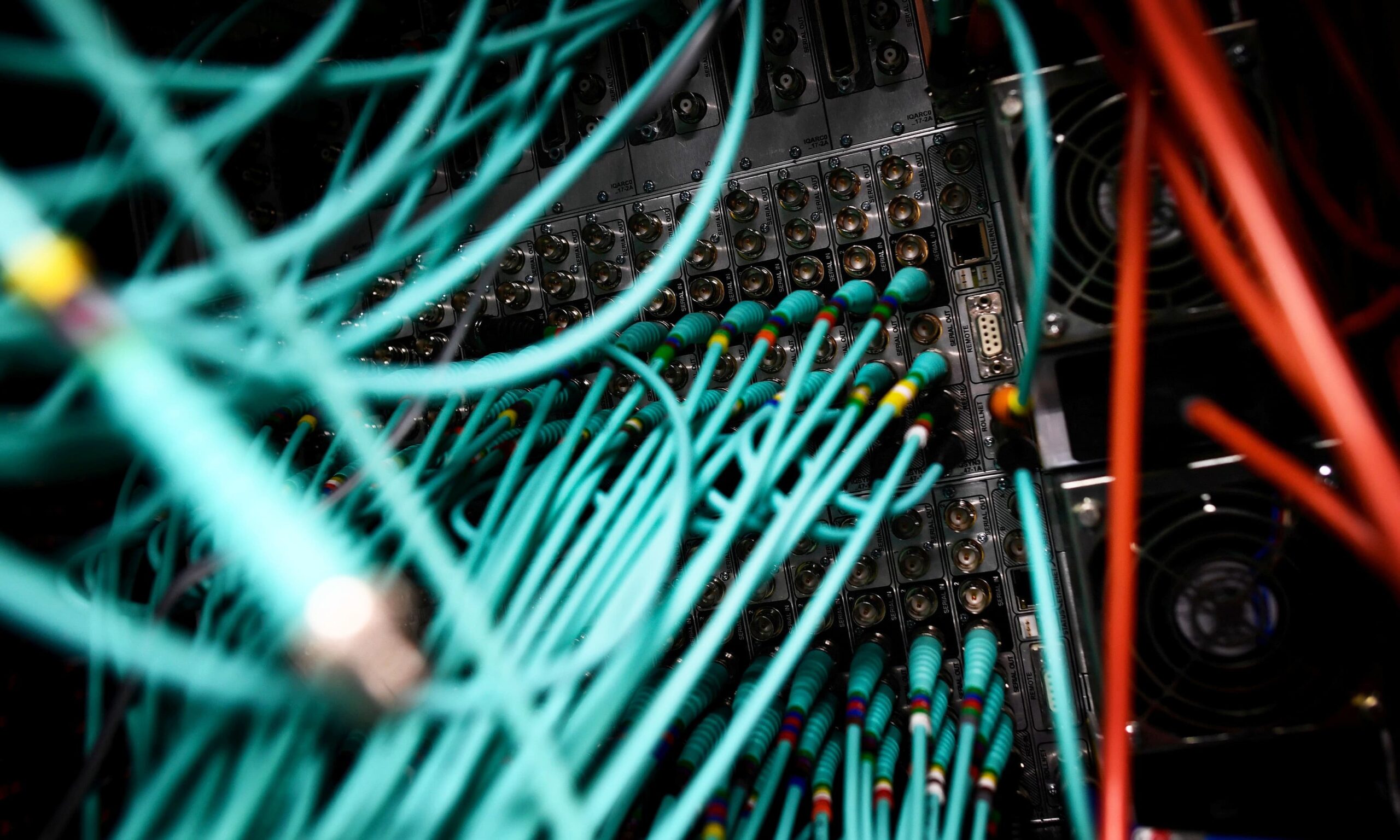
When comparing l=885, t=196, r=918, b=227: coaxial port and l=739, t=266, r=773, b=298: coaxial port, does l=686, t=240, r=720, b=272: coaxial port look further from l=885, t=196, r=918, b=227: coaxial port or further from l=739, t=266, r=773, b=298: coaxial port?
l=885, t=196, r=918, b=227: coaxial port

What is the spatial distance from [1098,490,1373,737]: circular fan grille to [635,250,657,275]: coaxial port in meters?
0.85

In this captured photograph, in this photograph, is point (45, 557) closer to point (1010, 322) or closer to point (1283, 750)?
point (1010, 322)

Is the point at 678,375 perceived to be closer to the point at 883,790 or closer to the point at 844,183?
the point at 844,183

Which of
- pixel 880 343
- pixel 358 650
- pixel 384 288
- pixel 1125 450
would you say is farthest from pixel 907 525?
pixel 384 288

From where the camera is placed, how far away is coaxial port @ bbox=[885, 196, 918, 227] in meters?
1.28

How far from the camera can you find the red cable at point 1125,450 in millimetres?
673

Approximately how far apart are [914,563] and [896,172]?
61 centimetres

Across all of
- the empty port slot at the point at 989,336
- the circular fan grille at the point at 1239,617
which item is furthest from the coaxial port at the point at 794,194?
the circular fan grille at the point at 1239,617

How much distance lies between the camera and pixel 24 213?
50 centimetres

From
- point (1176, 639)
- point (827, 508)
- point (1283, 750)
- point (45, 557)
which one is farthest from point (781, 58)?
point (45, 557)

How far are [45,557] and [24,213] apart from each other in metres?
0.91

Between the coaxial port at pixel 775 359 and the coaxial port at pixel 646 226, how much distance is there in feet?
0.92

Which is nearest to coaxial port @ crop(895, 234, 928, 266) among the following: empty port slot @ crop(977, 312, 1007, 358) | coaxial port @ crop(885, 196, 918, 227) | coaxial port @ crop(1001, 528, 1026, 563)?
coaxial port @ crop(885, 196, 918, 227)

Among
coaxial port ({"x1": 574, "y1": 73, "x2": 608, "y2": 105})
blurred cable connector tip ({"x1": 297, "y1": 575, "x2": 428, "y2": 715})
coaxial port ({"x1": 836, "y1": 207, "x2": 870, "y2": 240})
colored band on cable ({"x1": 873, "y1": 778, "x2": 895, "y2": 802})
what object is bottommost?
colored band on cable ({"x1": 873, "y1": 778, "x2": 895, "y2": 802})
